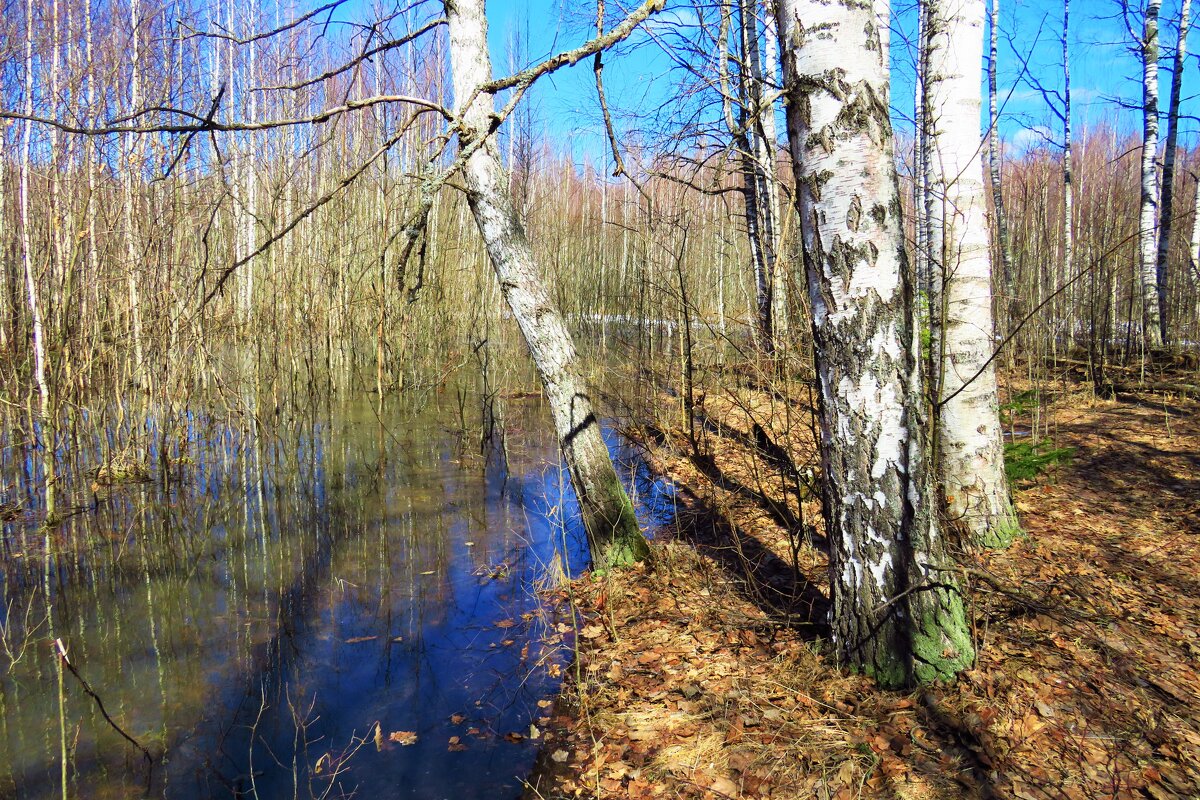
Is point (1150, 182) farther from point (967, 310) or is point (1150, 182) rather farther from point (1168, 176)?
point (967, 310)

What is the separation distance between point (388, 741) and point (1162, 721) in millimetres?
2877

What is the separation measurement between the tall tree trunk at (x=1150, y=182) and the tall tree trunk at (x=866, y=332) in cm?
831

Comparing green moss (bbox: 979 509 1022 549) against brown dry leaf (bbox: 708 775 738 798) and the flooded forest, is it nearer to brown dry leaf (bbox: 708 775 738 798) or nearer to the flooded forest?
the flooded forest

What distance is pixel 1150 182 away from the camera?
9977mm

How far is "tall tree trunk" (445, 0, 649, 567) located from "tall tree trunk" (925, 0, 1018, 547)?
187 centimetres

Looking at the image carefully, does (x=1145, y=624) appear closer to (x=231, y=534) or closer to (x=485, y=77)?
(x=485, y=77)

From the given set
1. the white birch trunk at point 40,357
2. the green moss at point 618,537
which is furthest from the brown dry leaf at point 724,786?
the white birch trunk at point 40,357

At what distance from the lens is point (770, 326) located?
5121 millimetres

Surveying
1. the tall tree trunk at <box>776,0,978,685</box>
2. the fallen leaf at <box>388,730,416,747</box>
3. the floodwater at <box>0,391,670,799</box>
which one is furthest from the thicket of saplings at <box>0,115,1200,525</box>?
the fallen leaf at <box>388,730,416,747</box>

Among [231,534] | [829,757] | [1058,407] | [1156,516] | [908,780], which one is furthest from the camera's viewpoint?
[1058,407]

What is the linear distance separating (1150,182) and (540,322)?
986 centimetres

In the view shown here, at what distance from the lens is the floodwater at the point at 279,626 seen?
3.04 metres

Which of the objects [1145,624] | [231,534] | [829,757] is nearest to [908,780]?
[829,757]

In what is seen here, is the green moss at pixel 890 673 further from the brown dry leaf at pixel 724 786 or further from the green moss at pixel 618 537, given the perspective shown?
the green moss at pixel 618 537
